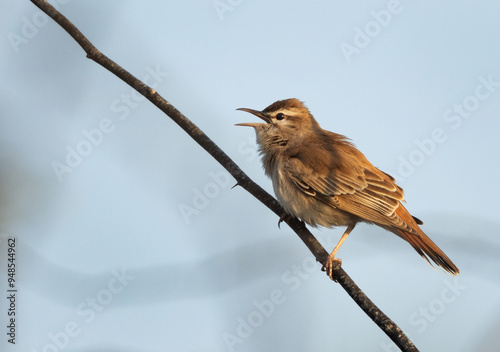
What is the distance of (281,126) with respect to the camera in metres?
6.30

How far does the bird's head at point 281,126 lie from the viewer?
20.6 feet

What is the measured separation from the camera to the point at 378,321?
3215mm

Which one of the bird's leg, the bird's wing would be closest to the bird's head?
the bird's wing

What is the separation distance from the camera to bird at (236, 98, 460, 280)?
553cm

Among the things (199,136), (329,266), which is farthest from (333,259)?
(199,136)

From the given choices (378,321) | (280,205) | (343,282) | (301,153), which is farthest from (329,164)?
(378,321)

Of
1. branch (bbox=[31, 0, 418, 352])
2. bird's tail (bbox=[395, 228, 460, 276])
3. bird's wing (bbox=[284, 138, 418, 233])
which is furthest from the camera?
bird's wing (bbox=[284, 138, 418, 233])

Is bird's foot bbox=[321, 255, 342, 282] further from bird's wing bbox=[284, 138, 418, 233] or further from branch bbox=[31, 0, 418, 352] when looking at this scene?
bird's wing bbox=[284, 138, 418, 233]

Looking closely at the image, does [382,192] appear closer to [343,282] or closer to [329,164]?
[329,164]

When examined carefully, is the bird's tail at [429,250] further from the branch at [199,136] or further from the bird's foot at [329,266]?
the branch at [199,136]

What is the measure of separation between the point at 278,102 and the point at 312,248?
246cm

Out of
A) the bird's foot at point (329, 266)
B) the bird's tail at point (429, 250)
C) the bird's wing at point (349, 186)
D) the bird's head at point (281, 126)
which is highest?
the bird's head at point (281, 126)

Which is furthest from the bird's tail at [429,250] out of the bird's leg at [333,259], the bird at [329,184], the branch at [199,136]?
the branch at [199,136]

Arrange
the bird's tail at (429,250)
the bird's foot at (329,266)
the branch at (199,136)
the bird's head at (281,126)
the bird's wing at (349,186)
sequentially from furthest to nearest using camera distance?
the bird's head at (281,126) → the bird's wing at (349,186) → the bird's tail at (429,250) → the bird's foot at (329,266) → the branch at (199,136)
